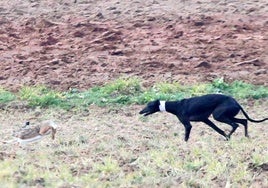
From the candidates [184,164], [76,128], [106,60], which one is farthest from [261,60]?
[184,164]

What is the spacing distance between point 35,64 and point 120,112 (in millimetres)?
3075

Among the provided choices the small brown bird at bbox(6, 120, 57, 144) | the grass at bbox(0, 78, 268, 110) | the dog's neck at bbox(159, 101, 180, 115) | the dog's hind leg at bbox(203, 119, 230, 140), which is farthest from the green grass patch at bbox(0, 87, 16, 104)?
the dog's hind leg at bbox(203, 119, 230, 140)

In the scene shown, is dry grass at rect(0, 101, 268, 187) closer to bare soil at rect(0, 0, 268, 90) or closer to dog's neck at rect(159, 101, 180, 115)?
dog's neck at rect(159, 101, 180, 115)

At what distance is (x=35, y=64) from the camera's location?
1612cm

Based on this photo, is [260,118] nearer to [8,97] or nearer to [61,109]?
[61,109]

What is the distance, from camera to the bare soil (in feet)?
51.2

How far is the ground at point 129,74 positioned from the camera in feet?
30.3

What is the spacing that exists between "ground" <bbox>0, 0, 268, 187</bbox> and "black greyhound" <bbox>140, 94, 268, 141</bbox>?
184 mm

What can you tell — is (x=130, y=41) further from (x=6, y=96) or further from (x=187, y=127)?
(x=187, y=127)

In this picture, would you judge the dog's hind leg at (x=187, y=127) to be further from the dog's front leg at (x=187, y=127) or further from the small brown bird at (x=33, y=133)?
the small brown bird at (x=33, y=133)

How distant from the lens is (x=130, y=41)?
55.2 feet

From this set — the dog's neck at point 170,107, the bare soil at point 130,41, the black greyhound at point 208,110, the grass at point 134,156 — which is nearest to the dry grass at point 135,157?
the grass at point 134,156

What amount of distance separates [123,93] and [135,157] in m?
4.77

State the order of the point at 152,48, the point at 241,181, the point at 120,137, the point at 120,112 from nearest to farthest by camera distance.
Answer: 1. the point at 241,181
2. the point at 120,137
3. the point at 120,112
4. the point at 152,48
